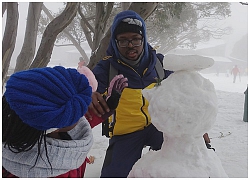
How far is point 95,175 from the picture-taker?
2443 mm

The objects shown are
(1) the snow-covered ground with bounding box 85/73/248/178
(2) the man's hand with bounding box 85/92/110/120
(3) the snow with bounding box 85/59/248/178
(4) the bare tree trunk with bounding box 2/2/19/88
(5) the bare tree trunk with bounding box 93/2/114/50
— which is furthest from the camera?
(5) the bare tree trunk with bounding box 93/2/114/50

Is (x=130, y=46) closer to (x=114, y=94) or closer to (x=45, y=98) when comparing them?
(x=114, y=94)

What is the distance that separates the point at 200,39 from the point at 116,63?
13.2 m

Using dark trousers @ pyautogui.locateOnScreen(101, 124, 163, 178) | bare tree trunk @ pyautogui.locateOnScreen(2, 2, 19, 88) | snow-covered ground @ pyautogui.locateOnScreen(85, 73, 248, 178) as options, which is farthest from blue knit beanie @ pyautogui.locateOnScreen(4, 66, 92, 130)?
bare tree trunk @ pyautogui.locateOnScreen(2, 2, 19, 88)

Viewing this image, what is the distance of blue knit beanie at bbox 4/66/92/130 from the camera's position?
33.3 inches

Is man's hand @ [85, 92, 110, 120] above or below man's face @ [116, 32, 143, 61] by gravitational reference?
below

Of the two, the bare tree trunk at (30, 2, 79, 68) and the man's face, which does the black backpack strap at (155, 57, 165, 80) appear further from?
the bare tree trunk at (30, 2, 79, 68)

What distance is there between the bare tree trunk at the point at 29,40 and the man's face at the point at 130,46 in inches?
94.7

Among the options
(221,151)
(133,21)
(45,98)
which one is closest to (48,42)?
(133,21)

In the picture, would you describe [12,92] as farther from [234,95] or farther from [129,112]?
[234,95]

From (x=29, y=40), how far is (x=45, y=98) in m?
3.45

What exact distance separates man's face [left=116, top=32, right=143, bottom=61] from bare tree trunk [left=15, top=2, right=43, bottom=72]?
241 centimetres

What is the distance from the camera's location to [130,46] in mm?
1574

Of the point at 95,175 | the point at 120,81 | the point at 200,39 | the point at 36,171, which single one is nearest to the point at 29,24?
the point at 95,175
